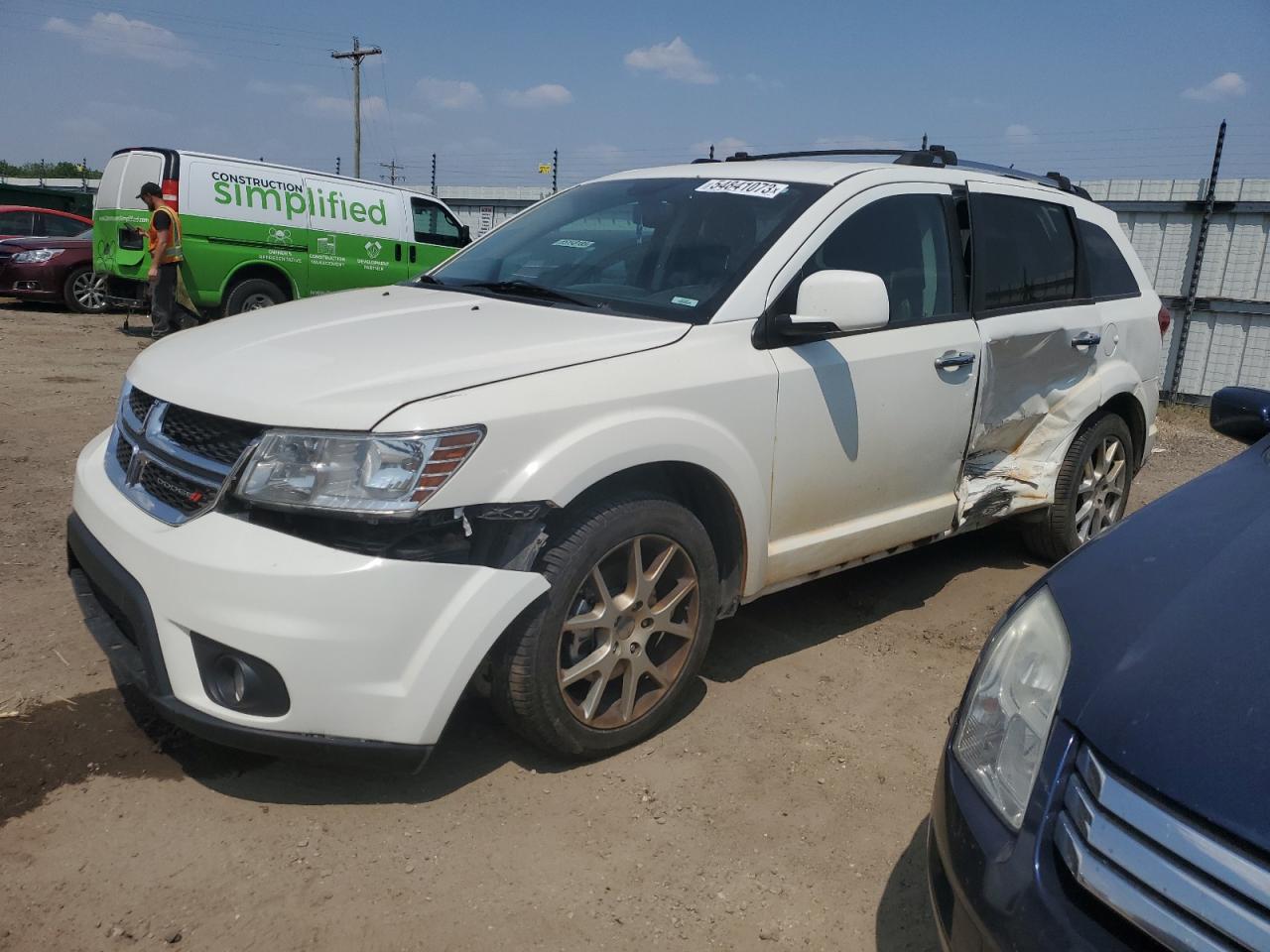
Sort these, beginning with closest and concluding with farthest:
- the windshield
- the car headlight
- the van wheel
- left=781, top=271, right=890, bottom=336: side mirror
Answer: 1. the car headlight
2. left=781, top=271, right=890, bottom=336: side mirror
3. the windshield
4. the van wheel

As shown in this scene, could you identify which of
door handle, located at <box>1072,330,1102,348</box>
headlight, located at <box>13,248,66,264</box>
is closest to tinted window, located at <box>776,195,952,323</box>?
door handle, located at <box>1072,330,1102,348</box>

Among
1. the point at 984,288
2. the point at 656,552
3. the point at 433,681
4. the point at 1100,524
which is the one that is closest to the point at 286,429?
the point at 433,681

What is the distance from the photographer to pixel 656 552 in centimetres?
288

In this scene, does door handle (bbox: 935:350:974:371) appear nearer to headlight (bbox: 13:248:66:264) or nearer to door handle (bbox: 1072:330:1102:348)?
door handle (bbox: 1072:330:1102:348)

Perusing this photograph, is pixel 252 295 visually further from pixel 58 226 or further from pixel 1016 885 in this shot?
pixel 1016 885

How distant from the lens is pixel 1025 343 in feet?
13.5

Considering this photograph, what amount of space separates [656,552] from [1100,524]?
3015 millimetres

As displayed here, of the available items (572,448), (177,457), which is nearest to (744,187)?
(572,448)

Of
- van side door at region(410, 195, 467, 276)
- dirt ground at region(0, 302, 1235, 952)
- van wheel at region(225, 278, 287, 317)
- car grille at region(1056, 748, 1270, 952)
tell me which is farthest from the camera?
van side door at region(410, 195, 467, 276)

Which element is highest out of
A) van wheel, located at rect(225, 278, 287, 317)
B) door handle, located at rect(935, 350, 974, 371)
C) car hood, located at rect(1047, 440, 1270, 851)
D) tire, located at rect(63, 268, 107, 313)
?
door handle, located at rect(935, 350, 974, 371)

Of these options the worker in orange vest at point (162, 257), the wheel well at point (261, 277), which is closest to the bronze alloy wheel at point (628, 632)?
the worker in orange vest at point (162, 257)

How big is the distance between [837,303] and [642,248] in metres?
0.82

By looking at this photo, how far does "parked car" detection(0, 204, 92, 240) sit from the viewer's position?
13.0 metres

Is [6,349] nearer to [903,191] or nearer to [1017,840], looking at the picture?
[903,191]
